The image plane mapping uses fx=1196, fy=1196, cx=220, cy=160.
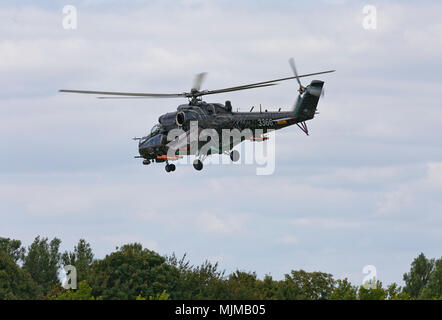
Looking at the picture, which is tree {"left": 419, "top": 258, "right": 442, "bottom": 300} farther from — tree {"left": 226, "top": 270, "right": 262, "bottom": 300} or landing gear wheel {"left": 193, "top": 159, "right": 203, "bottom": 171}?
landing gear wheel {"left": 193, "top": 159, "right": 203, "bottom": 171}

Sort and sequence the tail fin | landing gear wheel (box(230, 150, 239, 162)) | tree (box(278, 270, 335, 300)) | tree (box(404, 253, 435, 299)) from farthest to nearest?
tree (box(404, 253, 435, 299)) → tree (box(278, 270, 335, 300)) → landing gear wheel (box(230, 150, 239, 162)) → the tail fin

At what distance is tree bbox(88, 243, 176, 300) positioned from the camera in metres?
130

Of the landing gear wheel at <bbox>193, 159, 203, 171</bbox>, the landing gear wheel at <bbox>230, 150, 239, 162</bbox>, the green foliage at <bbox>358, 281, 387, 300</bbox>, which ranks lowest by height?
the green foliage at <bbox>358, 281, 387, 300</bbox>

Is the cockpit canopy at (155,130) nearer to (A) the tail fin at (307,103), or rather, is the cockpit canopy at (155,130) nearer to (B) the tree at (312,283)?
(A) the tail fin at (307,103)

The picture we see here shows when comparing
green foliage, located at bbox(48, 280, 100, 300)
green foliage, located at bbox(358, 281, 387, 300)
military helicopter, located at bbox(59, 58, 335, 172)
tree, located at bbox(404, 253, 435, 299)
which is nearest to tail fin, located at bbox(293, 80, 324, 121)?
military helicopter, located at bbox(59, 58, 335, 172)

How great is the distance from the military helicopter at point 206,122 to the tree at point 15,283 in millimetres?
60909

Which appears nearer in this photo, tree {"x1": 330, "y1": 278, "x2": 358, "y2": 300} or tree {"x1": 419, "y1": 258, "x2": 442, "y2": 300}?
tree {"x1": 330, "y1": 278, "x2": 358, "y2": 300}

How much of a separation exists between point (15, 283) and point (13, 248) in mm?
29701

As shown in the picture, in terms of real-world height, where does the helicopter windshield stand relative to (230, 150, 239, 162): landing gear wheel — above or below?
above

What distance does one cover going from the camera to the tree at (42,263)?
183 metres

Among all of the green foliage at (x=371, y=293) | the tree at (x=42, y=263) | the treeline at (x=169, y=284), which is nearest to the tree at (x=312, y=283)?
the treeline at (x=169, y=284)

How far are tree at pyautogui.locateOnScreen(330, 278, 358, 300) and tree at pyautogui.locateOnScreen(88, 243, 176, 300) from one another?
1900 centimetres
